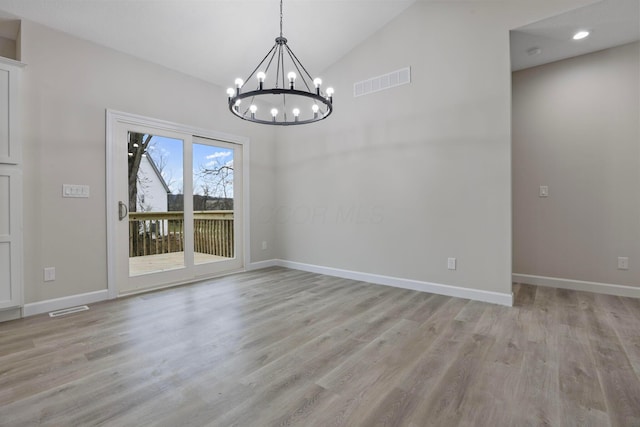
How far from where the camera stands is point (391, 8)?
151 inches

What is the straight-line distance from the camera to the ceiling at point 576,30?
9.20ft

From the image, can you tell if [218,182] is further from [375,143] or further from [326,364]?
[326,364]

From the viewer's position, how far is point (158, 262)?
3.99 meters

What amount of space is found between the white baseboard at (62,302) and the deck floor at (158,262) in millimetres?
402

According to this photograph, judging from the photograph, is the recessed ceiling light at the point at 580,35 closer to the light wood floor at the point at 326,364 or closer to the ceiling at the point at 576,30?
the ceiling at the point at 576,30

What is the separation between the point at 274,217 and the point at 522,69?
4346mm

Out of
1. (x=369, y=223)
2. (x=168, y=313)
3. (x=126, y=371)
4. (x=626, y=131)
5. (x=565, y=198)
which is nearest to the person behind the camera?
(x=126, y=371)

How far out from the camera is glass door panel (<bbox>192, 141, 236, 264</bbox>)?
14.4 ft

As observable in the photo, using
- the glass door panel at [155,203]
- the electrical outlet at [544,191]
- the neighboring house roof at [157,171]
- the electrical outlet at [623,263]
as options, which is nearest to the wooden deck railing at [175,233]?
the glass door panel at [155,203]

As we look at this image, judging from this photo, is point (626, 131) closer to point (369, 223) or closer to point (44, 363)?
point (369, 223)

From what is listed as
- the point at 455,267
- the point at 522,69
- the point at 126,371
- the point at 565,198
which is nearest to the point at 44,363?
the point at 126,371

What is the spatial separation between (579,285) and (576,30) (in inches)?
117

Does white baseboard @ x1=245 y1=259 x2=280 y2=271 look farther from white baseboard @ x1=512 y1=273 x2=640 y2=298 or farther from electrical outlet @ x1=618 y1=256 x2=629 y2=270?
electrical outlet @ x1=618 y1=256 x2=629 y2=270

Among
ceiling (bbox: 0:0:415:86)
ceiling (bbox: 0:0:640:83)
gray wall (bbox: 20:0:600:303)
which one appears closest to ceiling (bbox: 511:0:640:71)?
ceiling (bbox: 0:0:640:83)
